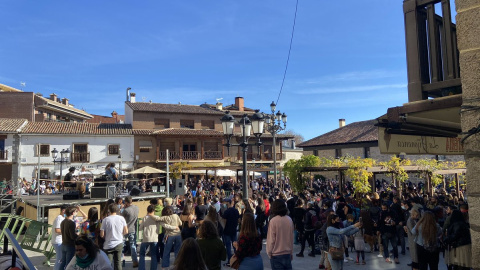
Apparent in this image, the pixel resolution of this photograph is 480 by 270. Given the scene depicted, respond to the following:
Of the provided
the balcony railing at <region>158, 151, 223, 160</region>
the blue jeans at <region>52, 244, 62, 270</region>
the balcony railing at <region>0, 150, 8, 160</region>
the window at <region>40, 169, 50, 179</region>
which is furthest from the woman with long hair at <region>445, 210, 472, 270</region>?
the balcony railing at <region>0, 150, 8, 160</region>

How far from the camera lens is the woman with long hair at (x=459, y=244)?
511 centimetres

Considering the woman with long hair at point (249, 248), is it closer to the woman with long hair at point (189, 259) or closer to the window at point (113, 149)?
the woman with long hair at point (189, 259)

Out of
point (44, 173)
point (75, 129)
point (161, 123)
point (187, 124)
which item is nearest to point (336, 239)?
point (44, 173)

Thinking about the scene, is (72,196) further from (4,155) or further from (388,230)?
(4,155)

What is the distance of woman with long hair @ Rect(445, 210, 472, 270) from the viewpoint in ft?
16.8

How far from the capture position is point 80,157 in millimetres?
30922

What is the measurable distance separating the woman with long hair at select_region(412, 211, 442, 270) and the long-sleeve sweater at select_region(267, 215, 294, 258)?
229cm

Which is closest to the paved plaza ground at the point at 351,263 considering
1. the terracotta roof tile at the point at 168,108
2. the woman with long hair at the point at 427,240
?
the woman with long hair at the point at 427,240

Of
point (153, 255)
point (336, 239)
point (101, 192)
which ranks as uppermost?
point (101, 192)

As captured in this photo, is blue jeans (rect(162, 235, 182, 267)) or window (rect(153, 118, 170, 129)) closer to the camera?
blue jeans (rect(162, 235, 182, 267))

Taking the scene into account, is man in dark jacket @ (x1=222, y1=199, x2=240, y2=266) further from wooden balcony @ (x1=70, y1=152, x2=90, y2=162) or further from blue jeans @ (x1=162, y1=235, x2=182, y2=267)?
wooden balcony @ (x1=70, y1=152, x2=90, y2=162)

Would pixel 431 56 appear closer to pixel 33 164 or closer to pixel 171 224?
pixel 171 224

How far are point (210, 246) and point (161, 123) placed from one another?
32291 mm

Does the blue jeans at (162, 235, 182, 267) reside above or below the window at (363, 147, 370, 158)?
below
